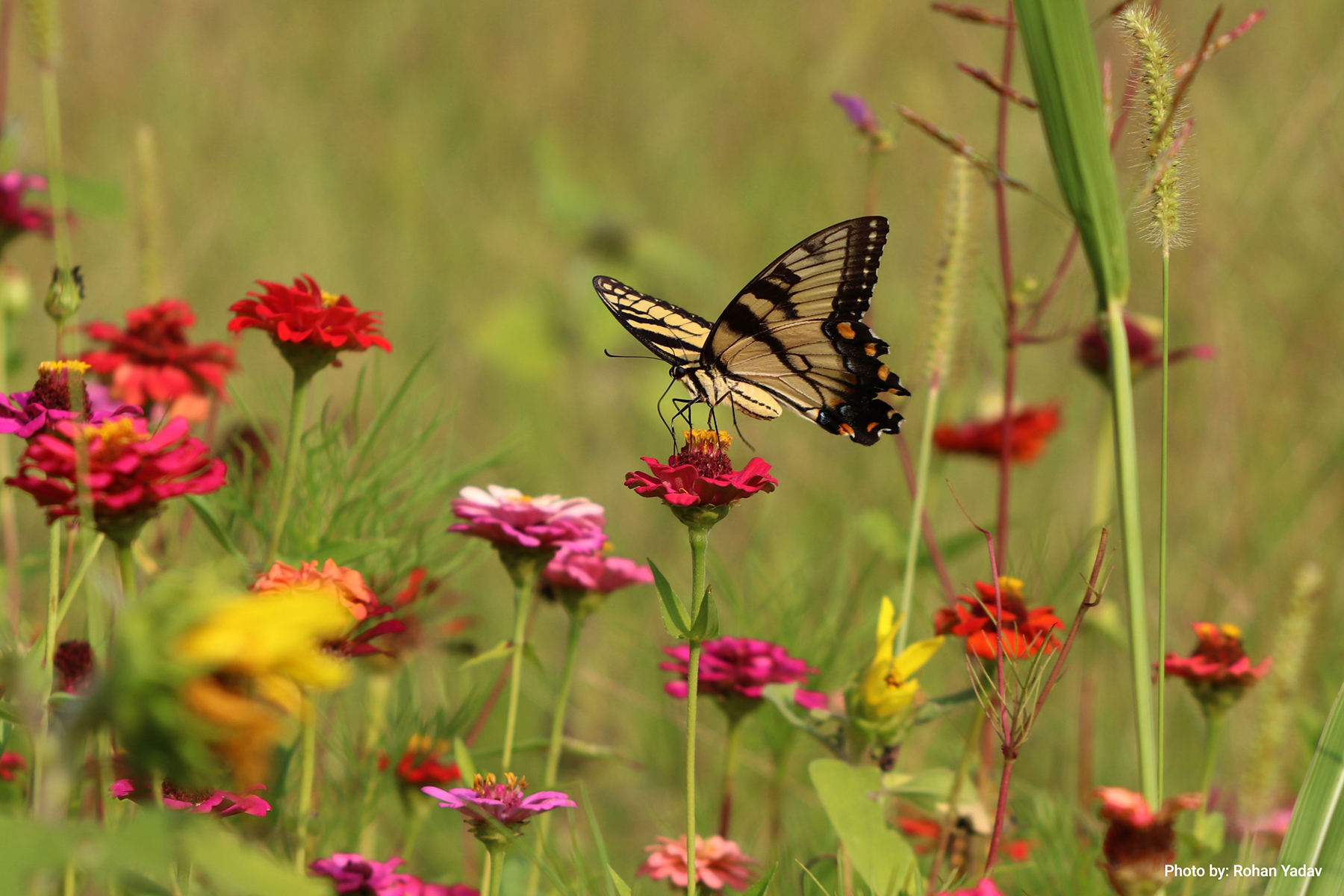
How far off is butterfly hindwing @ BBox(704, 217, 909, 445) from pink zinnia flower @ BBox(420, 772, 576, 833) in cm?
55

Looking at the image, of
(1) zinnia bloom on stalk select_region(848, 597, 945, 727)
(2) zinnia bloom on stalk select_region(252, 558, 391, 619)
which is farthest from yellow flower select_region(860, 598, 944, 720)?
(2) zinnia bloom on stalk select_region(252, 558, 391, 619)

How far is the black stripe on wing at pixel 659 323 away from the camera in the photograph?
1288 millimetres

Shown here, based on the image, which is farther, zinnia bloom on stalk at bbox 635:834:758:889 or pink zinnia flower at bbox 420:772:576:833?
zinnia bloom on stalk at bbox 635:834:758:889

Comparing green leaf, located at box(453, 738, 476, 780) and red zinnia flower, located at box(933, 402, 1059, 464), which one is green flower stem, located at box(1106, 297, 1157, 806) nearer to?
green leaf, located at box(453, 738, 476, 780)

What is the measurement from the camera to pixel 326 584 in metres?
0.65

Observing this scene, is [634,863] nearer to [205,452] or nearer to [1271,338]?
[205,452]

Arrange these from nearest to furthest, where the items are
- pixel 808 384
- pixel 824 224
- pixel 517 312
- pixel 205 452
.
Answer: pixel 205 452, pixel 808 384, pixel 517 312, pixel 824 224

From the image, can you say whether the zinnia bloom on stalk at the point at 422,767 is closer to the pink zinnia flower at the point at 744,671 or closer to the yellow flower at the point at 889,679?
the pink zinnia flower at the point at 744,671

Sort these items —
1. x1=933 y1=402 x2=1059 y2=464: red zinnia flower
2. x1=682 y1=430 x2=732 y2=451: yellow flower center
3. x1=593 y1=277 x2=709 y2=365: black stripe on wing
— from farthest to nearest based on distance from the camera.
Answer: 1. x1=933 y1=402 x2=1059 y2=464: red zinnia flower
2. x1=593 y1=277 x2=709 y2=365: black stripe on wing
3. x1=682 y1=430 x2=732 y2=451: yellow flower center

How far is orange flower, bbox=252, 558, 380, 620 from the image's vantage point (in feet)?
2.07

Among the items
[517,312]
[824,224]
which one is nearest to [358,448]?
[517,312]

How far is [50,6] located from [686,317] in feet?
2.50

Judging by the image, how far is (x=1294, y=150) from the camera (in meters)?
1.97

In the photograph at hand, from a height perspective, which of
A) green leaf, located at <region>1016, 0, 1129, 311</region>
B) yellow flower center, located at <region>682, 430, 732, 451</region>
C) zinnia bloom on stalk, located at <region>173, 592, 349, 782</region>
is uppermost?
green leaf, located at <region>1016, 0, 1129, 311</region>
